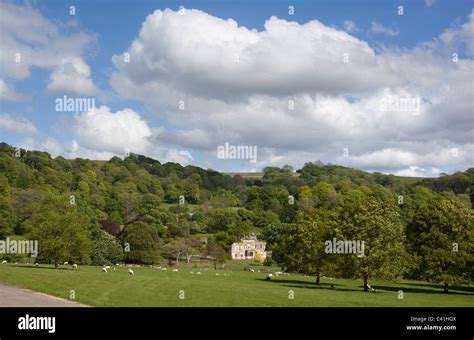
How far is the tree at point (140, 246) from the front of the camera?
106188mm

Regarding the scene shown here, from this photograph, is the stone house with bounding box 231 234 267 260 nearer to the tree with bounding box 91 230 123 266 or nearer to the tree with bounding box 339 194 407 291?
the tree with bounding box 91 230 123 266

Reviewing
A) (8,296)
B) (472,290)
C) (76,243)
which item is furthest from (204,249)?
(8,296)

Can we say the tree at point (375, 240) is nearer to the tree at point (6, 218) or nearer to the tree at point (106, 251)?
the tree at point (106, 251)

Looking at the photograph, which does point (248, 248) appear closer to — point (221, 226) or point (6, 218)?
point (221, 226)

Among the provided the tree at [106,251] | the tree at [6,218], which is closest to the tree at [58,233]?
the tree at [106,251]

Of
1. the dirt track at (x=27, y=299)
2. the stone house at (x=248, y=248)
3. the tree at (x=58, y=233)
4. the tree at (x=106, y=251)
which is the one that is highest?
the tree at (x=58, y=233)

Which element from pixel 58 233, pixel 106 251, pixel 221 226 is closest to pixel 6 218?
pixel 106 251

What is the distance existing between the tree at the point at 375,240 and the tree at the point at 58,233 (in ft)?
120

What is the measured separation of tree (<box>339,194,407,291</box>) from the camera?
53.5m

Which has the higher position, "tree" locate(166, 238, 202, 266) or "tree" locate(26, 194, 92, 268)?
"tree" locate(26, 194, 92, 268)

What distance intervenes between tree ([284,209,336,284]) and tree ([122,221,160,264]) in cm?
4495

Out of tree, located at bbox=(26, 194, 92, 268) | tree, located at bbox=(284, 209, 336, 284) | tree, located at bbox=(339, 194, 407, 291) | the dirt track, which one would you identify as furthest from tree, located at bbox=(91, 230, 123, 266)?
the dirt track

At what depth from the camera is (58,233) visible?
71.6 metres
